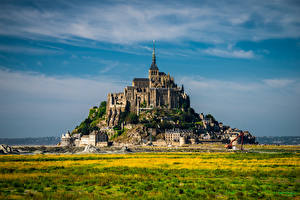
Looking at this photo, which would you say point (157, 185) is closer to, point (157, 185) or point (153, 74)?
point (157, 185)

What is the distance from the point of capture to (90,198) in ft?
84.6

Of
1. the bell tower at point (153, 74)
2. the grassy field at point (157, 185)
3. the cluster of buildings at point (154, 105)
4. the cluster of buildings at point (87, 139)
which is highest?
the bell tower at point (153, 74)

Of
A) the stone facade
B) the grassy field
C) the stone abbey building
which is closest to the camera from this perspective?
the grassy field

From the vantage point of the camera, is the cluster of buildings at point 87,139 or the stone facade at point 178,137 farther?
the cluster of buildings at point 87,139

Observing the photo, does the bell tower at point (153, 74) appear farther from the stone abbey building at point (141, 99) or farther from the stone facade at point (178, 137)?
the stone facade at point (178, 137)

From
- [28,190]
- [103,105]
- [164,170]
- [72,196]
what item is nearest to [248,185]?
[164,170]

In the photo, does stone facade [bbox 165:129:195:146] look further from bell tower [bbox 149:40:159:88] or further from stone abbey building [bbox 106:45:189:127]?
bell tower [bbox 149:40:159:88]

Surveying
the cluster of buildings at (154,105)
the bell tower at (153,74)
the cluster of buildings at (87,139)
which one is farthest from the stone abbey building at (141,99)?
the cluster of buildings at (87,139)

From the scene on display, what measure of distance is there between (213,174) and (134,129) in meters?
109

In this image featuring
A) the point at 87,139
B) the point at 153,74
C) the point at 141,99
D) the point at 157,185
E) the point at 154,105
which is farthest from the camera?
the point at 153,74

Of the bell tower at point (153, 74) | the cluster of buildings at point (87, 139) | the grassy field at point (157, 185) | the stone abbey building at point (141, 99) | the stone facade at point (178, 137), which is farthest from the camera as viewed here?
the bell tower at point (153, 74)

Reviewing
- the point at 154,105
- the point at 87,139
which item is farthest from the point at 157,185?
the point at 154,105

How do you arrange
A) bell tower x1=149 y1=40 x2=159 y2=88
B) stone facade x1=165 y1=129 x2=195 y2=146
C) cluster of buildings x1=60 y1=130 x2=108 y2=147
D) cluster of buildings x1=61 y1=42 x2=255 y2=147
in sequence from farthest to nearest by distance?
bell tower x1=149 y1=40 x2=159 y2=88 → cluster of buildings x1=61 y1=42 x2=255 y2=147 → cluster of buildings x1=60 y1=130 x2=108 y2=147 → stone facade x1=165 y1=129 x2=195 y2=146

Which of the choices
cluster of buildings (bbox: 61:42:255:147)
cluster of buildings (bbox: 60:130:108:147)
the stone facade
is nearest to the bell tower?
cluster of buildings (bbox: 61:42:255:147)
